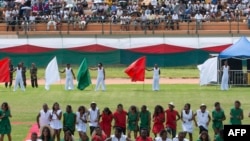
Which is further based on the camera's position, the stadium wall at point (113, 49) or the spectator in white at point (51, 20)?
the spectator in white at point (51, 20)

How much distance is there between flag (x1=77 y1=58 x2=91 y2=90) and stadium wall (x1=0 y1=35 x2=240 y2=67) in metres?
14.0

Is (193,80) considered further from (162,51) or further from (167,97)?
(167,97)

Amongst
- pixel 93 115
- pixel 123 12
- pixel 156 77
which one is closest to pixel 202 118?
pixel 93 115

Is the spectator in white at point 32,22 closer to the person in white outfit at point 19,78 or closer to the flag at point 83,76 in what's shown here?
the person in white outfit at point 19,78

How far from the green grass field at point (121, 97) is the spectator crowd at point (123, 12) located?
12066 millimetres

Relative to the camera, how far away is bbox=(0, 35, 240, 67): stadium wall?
59.0 meters

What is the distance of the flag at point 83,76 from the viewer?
44.4 m

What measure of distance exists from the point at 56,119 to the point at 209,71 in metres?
22.1

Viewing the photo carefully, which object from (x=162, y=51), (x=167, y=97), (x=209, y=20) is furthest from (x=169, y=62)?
(x=167, y=97)

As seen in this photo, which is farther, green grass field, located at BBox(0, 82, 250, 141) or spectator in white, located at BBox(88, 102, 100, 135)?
green grass field, located at BBox(0, 82, 250, 141)

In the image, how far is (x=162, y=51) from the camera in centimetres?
5903

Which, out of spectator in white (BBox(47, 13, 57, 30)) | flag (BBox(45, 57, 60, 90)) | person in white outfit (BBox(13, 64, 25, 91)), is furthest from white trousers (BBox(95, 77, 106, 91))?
spectator in white (BBox(47, 13, 57, 30))

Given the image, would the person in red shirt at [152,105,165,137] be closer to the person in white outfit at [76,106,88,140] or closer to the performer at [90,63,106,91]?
the person in white outfit at [76,106,88,140]

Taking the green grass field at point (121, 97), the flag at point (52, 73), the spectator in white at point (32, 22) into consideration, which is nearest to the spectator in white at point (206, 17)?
the spectator in white at point (32, 22)
